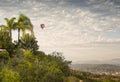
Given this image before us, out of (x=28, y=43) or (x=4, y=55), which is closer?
(x=4, y=55)

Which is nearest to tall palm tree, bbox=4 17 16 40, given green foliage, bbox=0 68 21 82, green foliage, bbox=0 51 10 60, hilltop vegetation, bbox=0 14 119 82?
hilltop vegetation, bbox=0 14 119 82

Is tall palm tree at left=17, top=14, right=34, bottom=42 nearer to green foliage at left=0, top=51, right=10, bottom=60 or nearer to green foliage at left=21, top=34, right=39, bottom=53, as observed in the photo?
green foliage at left=21, top=34, right=39, bottom=53

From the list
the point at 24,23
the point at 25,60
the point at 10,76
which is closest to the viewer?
the point at 10,76

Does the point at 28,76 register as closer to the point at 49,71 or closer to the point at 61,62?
the point at 49,71

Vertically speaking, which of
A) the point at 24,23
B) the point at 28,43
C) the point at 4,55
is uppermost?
the point at 24,23

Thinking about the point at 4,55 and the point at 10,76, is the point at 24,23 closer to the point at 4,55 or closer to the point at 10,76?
the point at 4,55

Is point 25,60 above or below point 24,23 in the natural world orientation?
below

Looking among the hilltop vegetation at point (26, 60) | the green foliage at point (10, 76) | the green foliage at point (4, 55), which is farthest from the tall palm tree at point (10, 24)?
the green foliage at point (10, 76)

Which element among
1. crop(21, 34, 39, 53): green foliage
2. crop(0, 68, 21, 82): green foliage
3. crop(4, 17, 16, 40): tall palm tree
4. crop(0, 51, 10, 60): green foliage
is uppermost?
crop(4, 17, 16, 40): tall palm tree

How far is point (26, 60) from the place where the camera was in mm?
52875

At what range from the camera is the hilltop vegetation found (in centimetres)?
4594

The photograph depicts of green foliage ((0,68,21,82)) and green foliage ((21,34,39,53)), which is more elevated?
green foliage ((21,34,39,53))

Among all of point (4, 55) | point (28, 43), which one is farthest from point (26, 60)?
point (28, 43)

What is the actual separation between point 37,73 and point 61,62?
40.6ft
